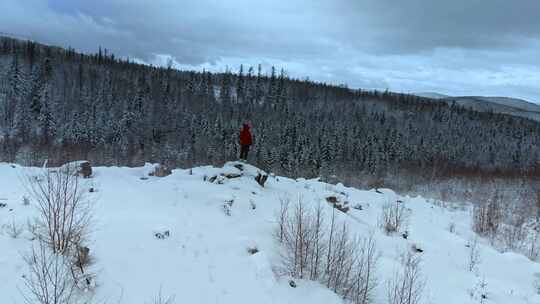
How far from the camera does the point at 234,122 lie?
71875mm

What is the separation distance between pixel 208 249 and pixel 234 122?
66245 millimetres

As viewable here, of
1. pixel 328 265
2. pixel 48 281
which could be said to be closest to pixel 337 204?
pixel 328 265

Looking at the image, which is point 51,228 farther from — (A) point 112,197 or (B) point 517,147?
(B) point 517,147

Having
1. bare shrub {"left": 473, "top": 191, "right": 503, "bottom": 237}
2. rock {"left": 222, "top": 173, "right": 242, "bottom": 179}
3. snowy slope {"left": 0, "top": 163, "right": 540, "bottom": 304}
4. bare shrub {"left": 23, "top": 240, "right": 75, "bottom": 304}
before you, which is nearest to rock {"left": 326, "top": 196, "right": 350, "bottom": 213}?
snowy slope {"left": 0, "top": 163, "right": 540, "bottom": 304}

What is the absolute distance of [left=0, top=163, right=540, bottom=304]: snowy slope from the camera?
509 centimetres

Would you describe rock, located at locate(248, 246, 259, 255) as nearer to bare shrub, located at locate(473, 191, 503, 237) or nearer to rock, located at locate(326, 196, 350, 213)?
rock, located at locate(326, 196, 350, 213)

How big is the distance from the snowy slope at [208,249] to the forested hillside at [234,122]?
28.2 meters

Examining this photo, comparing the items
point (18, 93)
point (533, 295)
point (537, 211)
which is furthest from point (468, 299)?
point (18, 93)

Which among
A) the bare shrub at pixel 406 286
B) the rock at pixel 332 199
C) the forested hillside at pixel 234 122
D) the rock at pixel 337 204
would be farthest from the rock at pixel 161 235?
the forested hillside at pixel 234 122

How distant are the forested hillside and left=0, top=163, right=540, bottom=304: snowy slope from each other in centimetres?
2816

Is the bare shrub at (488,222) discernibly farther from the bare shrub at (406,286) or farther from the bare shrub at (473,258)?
the bare shrub at (406,286)

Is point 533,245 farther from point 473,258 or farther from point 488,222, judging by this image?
point 473,258

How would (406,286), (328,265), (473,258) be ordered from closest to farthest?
(328,265), (406,286), (473,258)

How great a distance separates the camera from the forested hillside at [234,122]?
5519 centimetres
